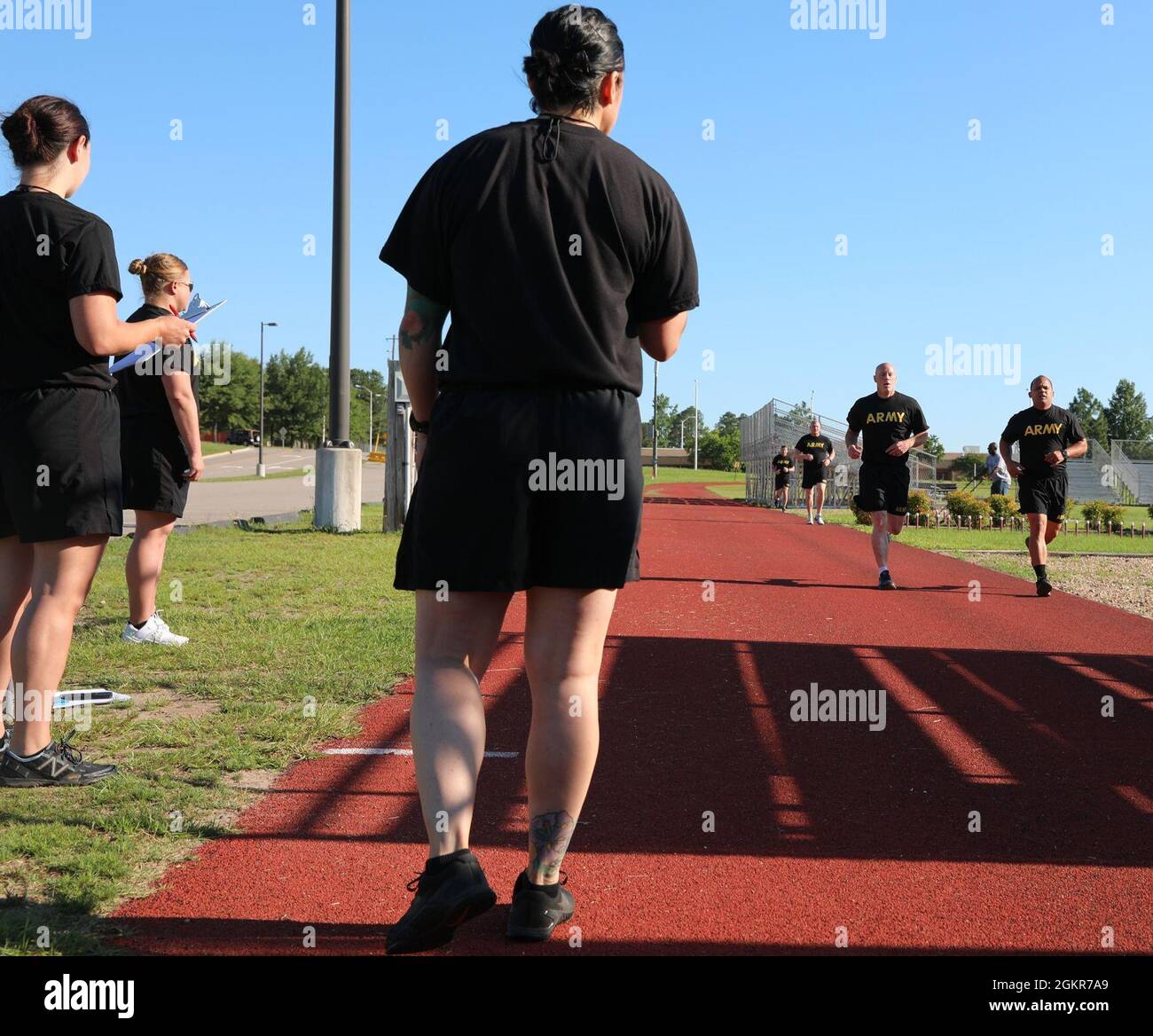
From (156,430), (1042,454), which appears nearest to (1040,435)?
(1042,454)

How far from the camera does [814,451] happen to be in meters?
25.1

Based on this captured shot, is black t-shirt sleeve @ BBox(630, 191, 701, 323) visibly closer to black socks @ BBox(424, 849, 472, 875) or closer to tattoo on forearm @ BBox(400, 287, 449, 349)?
tattoo on forearm @ BBox(400, 287, 449, 349)

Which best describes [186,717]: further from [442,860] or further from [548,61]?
[548,61]

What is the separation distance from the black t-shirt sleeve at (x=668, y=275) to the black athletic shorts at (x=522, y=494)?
0.25 meters

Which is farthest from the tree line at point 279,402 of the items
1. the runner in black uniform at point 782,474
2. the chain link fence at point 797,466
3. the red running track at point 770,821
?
the red running track at point 770,821

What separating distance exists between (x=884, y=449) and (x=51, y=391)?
8.88m

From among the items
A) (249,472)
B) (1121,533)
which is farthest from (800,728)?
(249,472)

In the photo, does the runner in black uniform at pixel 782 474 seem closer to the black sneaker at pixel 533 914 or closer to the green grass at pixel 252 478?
the green grass at pixel 252 478

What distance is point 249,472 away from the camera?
58.5 metres

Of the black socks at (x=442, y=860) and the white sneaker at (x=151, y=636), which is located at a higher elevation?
the black socks at (x=442, y=860)

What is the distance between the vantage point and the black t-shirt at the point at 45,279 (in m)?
3.76

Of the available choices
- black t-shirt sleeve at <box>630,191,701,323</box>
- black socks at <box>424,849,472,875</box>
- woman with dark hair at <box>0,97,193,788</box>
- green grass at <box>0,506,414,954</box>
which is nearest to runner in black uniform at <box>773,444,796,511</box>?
green grass at <box>0,506,414,954</box>
